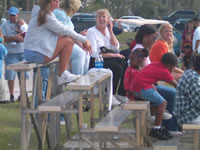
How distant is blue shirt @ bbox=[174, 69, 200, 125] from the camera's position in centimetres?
611

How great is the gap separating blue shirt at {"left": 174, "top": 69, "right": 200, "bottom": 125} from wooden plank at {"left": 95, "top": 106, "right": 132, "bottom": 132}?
644 mm

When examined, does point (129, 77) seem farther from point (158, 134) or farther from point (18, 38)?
point (18, 38)

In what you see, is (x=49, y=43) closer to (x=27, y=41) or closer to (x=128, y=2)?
(x=27, y=41)

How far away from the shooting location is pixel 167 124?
23.7 ft

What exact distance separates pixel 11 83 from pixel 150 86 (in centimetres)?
494

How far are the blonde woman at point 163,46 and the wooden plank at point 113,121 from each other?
1.25 meters

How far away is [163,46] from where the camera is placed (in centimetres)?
803

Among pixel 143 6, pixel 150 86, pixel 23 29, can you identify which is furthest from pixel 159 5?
pixel 150 86

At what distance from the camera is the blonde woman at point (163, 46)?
315 inches

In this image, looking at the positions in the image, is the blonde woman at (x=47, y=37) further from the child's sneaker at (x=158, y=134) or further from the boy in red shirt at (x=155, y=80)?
the child's sneaker at (x=158, y=134)

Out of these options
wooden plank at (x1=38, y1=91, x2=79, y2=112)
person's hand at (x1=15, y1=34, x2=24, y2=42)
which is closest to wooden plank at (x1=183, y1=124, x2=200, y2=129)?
wooden plank at (x1=38, y1=91, x2=79, y2=112)

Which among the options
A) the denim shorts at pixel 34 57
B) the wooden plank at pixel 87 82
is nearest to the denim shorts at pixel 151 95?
the wooden plank at pixel 87 82

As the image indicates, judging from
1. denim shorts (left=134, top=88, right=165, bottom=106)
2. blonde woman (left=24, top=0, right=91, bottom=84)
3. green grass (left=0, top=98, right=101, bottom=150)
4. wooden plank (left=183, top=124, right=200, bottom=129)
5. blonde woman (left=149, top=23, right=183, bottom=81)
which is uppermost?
blonde woman (left=24, top=0, right=91, bottom=84)

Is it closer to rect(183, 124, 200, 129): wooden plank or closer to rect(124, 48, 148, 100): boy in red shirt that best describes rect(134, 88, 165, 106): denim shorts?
rect(124, 48, 148, 100): boy in red shirt
